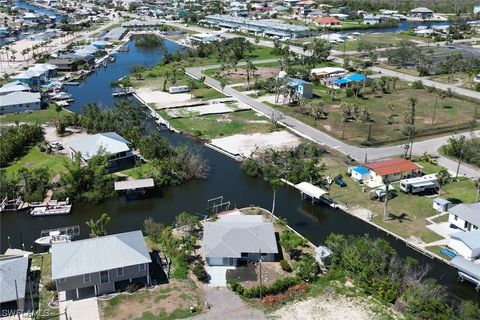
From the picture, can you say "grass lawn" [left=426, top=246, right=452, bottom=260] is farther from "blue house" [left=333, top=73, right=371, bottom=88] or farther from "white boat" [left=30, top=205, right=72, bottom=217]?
"blue house" [left=333, top=73, right=371, bottom=88]

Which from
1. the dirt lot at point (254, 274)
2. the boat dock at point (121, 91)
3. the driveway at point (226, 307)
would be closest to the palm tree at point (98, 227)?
the driveway at point (226, 307)

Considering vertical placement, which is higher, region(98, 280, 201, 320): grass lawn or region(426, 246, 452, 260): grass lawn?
region(426, 246, 452, 260): grass lawn

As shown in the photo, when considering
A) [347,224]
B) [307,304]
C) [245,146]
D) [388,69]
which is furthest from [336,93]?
[307,304]

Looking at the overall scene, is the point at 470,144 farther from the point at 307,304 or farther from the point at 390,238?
the point at 307,304

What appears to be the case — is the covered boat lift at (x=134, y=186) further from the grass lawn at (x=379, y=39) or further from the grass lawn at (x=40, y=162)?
the grass lawn at (x=379, y=39)

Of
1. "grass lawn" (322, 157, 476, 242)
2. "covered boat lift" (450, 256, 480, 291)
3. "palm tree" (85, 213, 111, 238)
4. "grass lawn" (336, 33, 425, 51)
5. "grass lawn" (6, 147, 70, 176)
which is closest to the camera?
"covered boat lift" (450, 256, 480, 291)

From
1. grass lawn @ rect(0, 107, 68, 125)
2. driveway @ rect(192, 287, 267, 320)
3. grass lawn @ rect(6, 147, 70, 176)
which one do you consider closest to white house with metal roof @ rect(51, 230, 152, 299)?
driveway @ rect(192, 287, 267, 320)

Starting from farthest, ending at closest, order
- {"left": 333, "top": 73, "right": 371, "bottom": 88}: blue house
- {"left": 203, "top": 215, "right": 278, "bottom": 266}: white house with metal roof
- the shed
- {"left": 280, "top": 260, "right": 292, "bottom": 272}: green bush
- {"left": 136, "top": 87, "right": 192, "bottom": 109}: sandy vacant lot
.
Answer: {"left": 333, "top": 73, "right": 371, "bottom": 88}: blue house < {"left": 136, "top": 87, "right": 192, "bottom": 109}: sandy vacant lot < the shed < {"left": 203, "top": 215, "right": 278, "bottom": 266}: white house with metal roof < {"left": 280, "top": 260, "right": 292, "bottom": 272}: green bush
